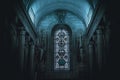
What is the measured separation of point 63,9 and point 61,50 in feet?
13.9

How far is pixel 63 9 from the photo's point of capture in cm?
3056

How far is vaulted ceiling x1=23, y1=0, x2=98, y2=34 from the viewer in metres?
27.9

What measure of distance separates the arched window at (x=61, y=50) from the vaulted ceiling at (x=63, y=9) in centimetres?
109

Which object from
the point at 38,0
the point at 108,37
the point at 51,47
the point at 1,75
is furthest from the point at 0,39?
the point at 51,47

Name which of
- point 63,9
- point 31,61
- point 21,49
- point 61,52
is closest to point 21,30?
point 21,49

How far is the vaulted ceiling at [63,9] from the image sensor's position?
27.9 metres

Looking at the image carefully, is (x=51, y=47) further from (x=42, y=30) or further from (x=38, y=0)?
(x=38, y=0)

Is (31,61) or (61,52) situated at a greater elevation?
(61,52)

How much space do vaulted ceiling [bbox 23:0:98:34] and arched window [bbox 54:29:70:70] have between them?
1.09 metres

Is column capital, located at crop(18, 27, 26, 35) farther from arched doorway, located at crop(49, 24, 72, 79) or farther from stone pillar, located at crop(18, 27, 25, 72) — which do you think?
arched doorway, located at crop(49, 24, 72, 79)

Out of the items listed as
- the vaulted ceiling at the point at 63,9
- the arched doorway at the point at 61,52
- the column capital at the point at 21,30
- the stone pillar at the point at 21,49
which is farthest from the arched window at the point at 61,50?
the column capital at the point at 21,30

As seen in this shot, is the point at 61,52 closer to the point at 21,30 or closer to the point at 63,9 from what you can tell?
the point at 63,9

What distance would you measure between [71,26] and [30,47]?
538cm

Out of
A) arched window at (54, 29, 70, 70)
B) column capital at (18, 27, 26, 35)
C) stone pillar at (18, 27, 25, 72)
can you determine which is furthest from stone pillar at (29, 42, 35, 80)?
column capital at (18, 27, 26, 35)
